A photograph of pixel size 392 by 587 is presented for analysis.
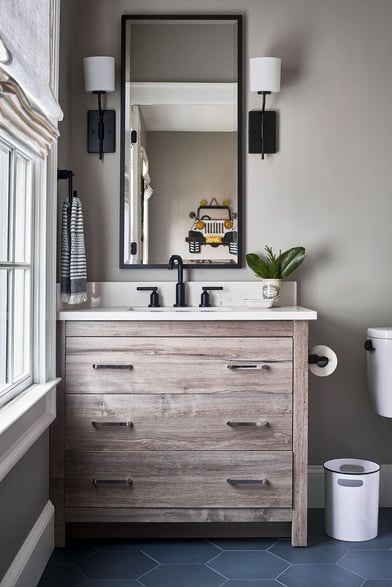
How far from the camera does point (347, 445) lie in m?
3.10

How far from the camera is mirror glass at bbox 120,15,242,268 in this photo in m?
3.03

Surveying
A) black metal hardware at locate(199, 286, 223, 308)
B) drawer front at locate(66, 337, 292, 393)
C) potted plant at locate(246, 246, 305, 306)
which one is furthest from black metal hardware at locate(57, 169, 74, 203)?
potted plant at locate(246, 246, 305, 306)

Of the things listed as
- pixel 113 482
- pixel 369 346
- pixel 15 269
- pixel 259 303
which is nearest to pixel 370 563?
pixel 369 346

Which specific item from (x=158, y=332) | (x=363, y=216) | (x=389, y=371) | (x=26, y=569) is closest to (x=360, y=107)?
(x=363, y=216)

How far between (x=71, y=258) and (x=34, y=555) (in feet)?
3.83

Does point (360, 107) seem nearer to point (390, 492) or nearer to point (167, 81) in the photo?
point (167, 81)

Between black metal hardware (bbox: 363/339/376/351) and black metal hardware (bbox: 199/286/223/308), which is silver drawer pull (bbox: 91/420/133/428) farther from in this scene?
black metal hardware (bbox: 363/339/376/351)

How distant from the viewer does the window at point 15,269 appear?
83.7 inches

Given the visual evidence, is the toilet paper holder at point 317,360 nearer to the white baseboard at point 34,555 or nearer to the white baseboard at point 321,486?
Answer: the white baseboard at point 321,486

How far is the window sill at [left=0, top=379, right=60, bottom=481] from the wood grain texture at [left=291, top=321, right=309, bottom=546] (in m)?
0.95

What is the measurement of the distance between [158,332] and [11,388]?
2.06 feet

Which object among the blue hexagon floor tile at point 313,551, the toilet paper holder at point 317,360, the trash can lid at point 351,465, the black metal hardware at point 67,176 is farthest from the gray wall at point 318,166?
the blue hexagon floor tile at point 313,551

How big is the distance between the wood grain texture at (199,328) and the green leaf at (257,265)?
1.57 ft

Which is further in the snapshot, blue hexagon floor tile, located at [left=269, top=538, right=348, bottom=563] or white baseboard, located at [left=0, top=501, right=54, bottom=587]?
blue hexagon floor tile, located at [left=269, top=538, right=348, bottom=563]
